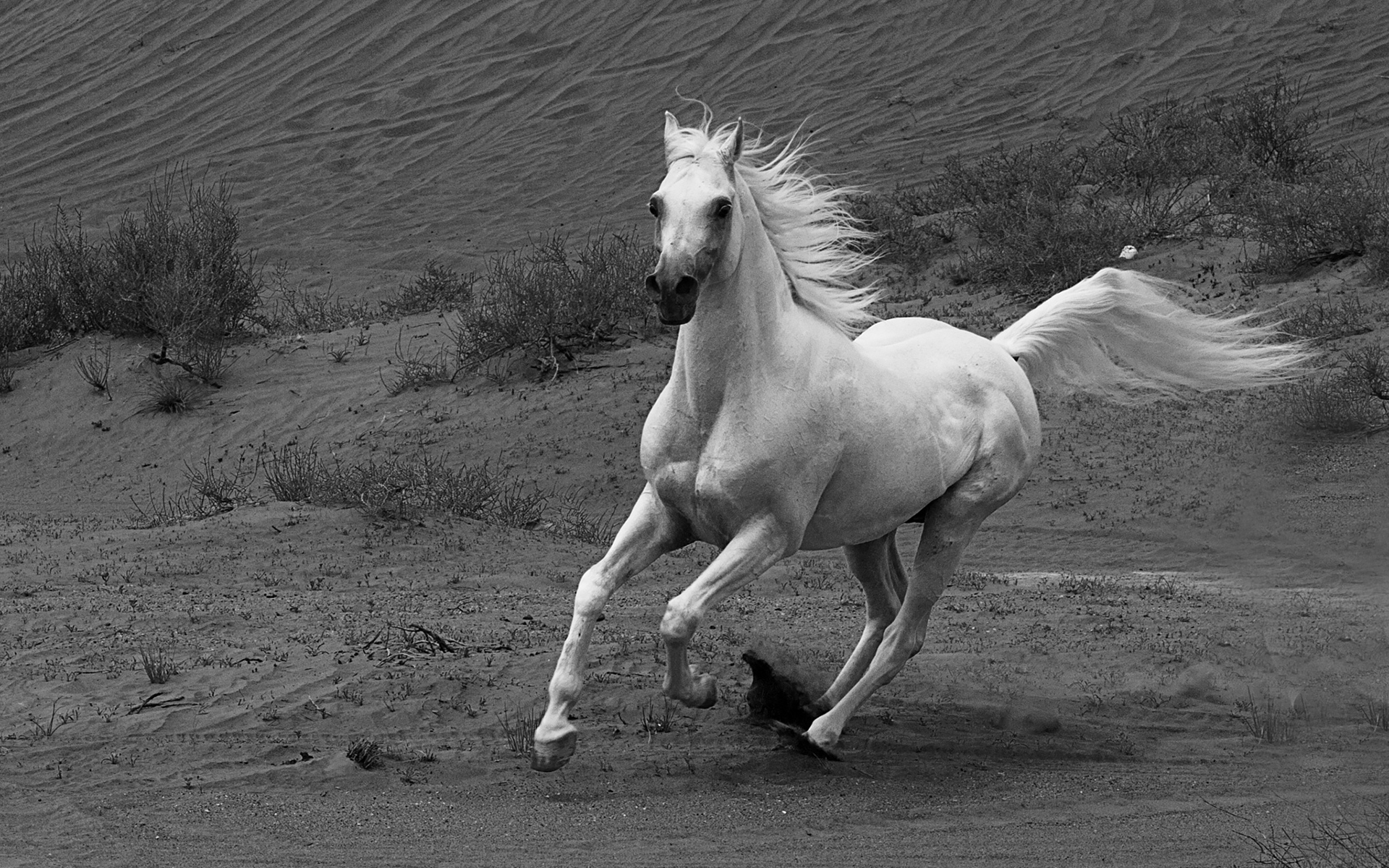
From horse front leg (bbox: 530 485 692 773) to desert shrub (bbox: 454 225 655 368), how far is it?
309 inches

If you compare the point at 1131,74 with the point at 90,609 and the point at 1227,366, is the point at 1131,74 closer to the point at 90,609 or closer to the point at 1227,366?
the point at 1227,366

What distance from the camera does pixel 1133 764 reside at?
5.88m

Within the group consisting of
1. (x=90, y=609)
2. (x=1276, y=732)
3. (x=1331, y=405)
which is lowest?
(x=1331, y=405)

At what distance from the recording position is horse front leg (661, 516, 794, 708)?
196 inches

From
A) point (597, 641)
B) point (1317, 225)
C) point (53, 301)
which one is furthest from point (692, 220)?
point (53, 301)

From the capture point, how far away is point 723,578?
5.01m

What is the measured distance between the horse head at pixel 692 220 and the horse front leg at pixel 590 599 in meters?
0.79

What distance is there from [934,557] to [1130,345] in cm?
179

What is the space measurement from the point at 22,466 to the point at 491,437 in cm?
390

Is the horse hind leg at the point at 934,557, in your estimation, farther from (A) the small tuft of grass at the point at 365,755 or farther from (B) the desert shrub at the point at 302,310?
(B) the desert shrub at the point at 302,310

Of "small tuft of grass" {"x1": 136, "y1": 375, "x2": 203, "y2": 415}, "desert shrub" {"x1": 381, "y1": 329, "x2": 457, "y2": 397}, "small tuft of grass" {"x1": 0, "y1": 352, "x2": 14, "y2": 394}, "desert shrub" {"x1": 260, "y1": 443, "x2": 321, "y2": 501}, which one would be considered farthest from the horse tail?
"small tuft of grass" {"x1": 0, "y1": 352, "x2": 14, "y2": 394}

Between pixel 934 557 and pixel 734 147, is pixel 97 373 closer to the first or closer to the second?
pixel 934 557

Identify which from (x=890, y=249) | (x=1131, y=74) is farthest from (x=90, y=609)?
(x=1131, y=74)

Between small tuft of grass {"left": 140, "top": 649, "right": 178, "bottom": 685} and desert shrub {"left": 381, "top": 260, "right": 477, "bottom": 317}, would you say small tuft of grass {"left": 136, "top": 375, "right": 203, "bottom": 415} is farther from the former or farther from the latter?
small tuft of grass {"left": 140, "top": 649, "right": 178, "bottom": 685}
